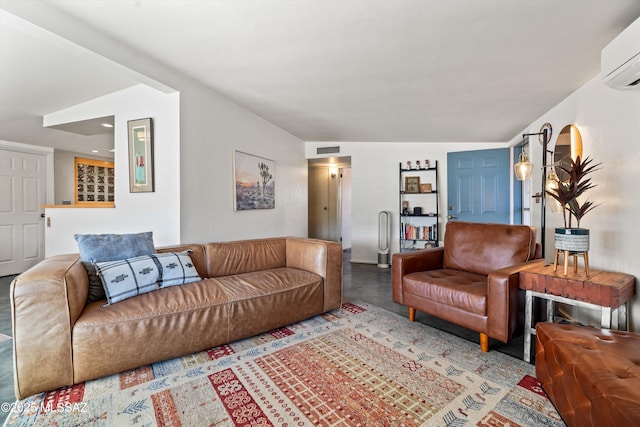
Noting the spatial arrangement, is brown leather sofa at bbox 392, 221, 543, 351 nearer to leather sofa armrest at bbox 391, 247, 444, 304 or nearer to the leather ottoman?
leather sofa armrest at bbox 391, 247, 444, 304

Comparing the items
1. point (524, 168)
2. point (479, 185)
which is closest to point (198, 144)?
point (524, 168)

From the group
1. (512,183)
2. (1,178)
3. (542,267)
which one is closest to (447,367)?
(542,267)

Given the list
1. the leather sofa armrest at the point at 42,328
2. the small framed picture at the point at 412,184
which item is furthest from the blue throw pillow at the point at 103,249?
the small framed picture at the point at 412,184

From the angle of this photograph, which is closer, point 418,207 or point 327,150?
point 418,207

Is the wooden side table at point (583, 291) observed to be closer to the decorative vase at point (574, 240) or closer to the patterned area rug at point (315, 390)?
the decorative vase at point (574, 240)

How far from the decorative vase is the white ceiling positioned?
1.19 m

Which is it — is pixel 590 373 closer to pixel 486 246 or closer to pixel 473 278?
pixel 473 278

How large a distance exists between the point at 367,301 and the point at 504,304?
1.50 m

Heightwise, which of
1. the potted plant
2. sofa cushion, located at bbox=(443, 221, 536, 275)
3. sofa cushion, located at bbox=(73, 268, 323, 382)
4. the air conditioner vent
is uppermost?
the air conditioner vent

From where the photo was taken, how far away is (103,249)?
212 centimetres

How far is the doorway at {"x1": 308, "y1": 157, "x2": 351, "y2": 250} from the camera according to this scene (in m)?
6.67

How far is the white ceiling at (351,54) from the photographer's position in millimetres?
1653

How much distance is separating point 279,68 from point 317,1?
89 cm

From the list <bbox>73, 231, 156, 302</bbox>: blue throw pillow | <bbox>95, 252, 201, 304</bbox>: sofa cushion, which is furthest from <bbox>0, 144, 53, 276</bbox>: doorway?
<bbox>95, 252, 201, 304</bbox>: sofa cushion
